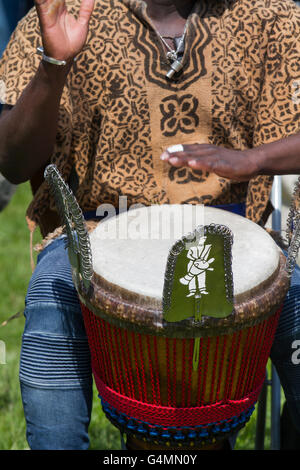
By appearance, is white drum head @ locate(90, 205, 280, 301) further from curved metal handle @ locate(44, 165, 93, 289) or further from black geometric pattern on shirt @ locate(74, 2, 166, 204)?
black geometric pattern on shirt @ locate(74, 2, 166, 204)

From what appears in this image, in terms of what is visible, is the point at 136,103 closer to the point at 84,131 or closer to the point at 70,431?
the point at 84,131

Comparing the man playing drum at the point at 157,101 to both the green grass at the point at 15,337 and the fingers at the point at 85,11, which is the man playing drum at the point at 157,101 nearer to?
the fingers at the point at 85,11

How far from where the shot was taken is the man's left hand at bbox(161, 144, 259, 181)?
1444mm

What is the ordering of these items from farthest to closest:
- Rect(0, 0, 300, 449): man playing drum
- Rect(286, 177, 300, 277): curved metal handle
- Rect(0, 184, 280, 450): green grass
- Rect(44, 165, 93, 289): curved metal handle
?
Rect(0, 184, 280, 450): green grass
Rect(0, 0, 300, 449): man playing drum
Rect(286, 177, 300, 277): curved metal handle
Rect(44, 165, 93, 289): curved metal handle

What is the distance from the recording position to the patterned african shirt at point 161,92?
1.93 metres

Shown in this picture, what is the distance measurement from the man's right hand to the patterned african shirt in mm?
227

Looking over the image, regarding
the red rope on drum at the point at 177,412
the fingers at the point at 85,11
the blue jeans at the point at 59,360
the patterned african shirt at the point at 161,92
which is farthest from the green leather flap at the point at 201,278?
the fingers at the point at 85,11

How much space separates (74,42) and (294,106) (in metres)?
0.65

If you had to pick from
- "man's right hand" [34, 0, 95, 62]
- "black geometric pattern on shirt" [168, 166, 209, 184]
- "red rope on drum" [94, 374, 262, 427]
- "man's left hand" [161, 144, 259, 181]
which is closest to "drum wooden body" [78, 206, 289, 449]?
"red rope on drum" [94, 374, 262, 427]

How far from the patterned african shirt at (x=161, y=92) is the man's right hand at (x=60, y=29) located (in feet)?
0.75

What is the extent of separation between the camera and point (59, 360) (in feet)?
5.67

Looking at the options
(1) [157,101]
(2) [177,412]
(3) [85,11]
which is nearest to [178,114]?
(1) [157,101]

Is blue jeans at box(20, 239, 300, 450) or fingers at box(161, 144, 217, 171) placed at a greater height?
fingers at box(161, 144, 217, 171)

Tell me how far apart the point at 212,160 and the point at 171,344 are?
394 mm
